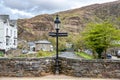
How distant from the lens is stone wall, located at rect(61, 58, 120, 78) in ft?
55.0

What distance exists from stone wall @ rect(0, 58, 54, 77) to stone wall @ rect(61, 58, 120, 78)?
1.63m

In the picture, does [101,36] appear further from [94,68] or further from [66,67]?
[94,68]

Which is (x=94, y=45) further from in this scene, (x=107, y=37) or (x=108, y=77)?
(x=108, y=77)

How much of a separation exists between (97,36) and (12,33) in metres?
35.1

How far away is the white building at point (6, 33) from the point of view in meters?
64.2

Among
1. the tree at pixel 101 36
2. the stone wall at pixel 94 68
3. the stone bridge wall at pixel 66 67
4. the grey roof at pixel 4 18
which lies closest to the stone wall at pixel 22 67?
the stone bridge wall at pixel 66 67

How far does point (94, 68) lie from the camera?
16.9 m

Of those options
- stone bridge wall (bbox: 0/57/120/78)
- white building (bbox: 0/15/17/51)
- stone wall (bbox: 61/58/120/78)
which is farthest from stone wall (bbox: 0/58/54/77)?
white building (bbox: 0/15/17/51)

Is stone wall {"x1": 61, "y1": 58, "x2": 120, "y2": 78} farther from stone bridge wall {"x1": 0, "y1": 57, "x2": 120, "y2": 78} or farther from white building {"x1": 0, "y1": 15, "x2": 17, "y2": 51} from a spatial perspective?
white building {"x1": 0, "y1": 15, "x2": 17, "y2": 51}

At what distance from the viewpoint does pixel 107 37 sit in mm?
41344

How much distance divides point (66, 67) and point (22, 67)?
258cm

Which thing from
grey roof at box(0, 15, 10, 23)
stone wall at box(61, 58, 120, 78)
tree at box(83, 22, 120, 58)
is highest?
grey roof at box(0, 15, 10, 23)

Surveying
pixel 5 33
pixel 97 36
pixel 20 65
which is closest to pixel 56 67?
pixel 20 65

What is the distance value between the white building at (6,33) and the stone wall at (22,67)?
45.8m
